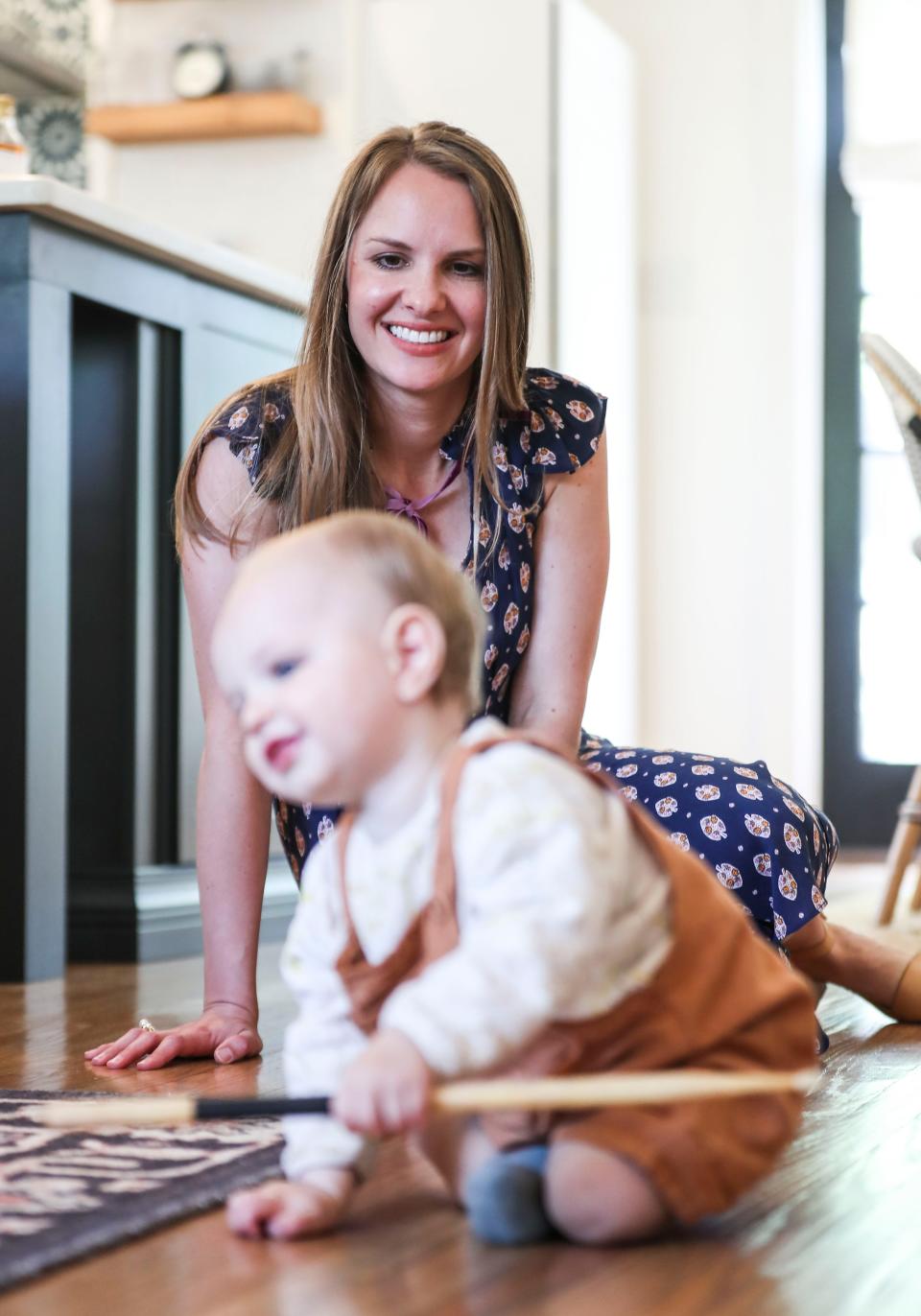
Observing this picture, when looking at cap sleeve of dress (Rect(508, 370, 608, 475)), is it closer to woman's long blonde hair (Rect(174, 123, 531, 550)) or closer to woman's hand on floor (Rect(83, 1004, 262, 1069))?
woman's long blonde hair (Rect(174, 123, 531, 550))

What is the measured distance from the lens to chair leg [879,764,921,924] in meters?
2.84

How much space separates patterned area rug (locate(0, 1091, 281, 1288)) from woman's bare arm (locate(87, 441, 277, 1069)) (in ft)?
1.00

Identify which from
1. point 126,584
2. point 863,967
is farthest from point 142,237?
point 863,967

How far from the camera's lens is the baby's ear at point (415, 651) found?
0.86 meters

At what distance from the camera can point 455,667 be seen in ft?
2.92

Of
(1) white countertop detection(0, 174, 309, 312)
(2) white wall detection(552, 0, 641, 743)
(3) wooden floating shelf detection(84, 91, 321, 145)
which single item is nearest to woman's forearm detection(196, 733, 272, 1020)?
(1) white countertop detection(0, 174, 309, 312)

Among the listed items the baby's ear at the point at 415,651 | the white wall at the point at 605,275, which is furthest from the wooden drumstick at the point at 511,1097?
the white wall at the point at 605,275

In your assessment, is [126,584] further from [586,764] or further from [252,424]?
[586,764]

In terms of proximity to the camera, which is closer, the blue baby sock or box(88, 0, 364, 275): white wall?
the blue baby sock

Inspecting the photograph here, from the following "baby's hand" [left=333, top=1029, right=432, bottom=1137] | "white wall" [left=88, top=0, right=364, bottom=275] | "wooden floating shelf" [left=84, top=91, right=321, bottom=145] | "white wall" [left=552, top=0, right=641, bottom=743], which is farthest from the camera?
"white wall" [left=552, top=0, right=641, bottom=743]

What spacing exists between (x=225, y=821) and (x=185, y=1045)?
0.63 feet

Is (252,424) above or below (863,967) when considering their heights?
above

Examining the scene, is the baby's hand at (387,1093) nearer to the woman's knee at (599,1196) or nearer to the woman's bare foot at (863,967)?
the woman's knee at (599,1196)

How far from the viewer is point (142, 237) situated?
7.10 ft
